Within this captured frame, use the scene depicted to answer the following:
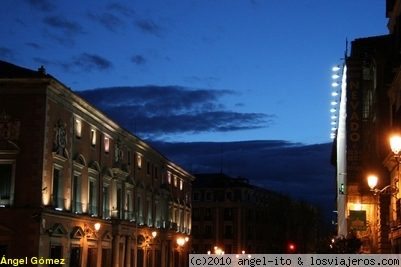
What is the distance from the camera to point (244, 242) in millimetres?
133750

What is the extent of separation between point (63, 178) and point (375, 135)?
19497 mm

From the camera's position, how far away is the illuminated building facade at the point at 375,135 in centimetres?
3239

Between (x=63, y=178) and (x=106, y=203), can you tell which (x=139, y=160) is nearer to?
(x=106, y=203)

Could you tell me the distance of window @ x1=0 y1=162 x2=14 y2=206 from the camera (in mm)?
42263

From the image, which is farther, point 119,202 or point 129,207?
point 129,207

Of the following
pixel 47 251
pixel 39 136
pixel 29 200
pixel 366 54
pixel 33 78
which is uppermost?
pixel 366 54

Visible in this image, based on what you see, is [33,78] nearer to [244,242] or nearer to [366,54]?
[366,54]

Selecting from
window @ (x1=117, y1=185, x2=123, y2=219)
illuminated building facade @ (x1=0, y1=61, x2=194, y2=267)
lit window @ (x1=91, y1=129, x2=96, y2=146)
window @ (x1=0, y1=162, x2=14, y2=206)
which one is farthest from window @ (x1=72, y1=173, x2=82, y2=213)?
window @ (x1=117, y1=185, x2=123, y2=219)

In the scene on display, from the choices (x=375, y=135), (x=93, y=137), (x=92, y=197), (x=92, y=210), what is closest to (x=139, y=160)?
(x=93, y=137)

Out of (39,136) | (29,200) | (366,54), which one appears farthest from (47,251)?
(366,54)

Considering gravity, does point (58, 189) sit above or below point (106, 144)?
below

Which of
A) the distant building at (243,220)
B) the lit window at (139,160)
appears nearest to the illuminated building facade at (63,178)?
the lit window at (139,160)

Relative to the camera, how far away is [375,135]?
1646 inches

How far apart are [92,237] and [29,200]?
11098 millimetres
